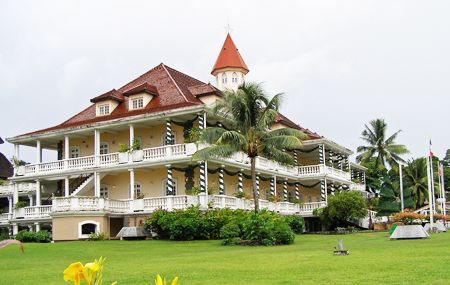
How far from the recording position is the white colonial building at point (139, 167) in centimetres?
3148

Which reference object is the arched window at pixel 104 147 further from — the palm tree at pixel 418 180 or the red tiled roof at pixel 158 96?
the palm tree at pixel 418 180

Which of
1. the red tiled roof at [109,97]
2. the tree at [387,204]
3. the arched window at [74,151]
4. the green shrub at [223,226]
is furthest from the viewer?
the tree at [387,204]

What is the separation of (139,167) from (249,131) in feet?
27.2

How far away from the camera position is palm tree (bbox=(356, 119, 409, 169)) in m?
58.5

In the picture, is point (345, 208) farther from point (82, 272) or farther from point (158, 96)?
point (82, 272)

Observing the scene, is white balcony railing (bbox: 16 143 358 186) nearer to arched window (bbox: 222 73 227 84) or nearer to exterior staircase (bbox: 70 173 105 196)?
exterior staircase (bbox: 70 173 105 196)

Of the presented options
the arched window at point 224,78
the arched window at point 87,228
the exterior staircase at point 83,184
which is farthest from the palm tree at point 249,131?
the arched window at point 224,78

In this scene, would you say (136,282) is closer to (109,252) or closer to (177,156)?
(109,252)

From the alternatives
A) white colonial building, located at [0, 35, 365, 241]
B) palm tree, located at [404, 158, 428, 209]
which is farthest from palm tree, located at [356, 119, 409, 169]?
white colonial building, located at [0, 35, 365, 241]

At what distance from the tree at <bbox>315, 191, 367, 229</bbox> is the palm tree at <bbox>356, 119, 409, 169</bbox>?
2181 cm

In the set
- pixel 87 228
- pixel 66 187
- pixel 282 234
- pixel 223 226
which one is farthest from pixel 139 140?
pixel 282 234

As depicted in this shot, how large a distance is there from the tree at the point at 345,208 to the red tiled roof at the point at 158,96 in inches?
399

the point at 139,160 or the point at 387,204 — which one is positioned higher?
the point at 139,160

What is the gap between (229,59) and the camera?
41188 millimetres
